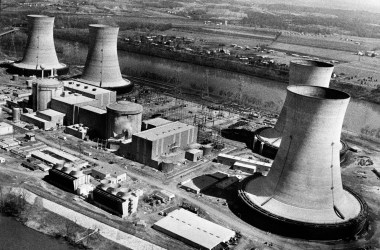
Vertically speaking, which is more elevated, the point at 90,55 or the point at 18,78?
the point at 90,55

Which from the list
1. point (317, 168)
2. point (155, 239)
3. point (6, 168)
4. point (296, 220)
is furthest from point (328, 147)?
point (6, 168)

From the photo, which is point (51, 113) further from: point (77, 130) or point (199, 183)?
point (199, 183)

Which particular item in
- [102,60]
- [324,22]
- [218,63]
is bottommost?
[218,63]

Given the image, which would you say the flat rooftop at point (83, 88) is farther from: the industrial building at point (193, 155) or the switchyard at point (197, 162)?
the industrial building at point (193, 155)

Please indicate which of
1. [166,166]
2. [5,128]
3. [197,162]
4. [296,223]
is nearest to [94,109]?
[5,128]

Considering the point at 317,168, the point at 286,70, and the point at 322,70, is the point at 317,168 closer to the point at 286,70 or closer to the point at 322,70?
the point at 322,70
